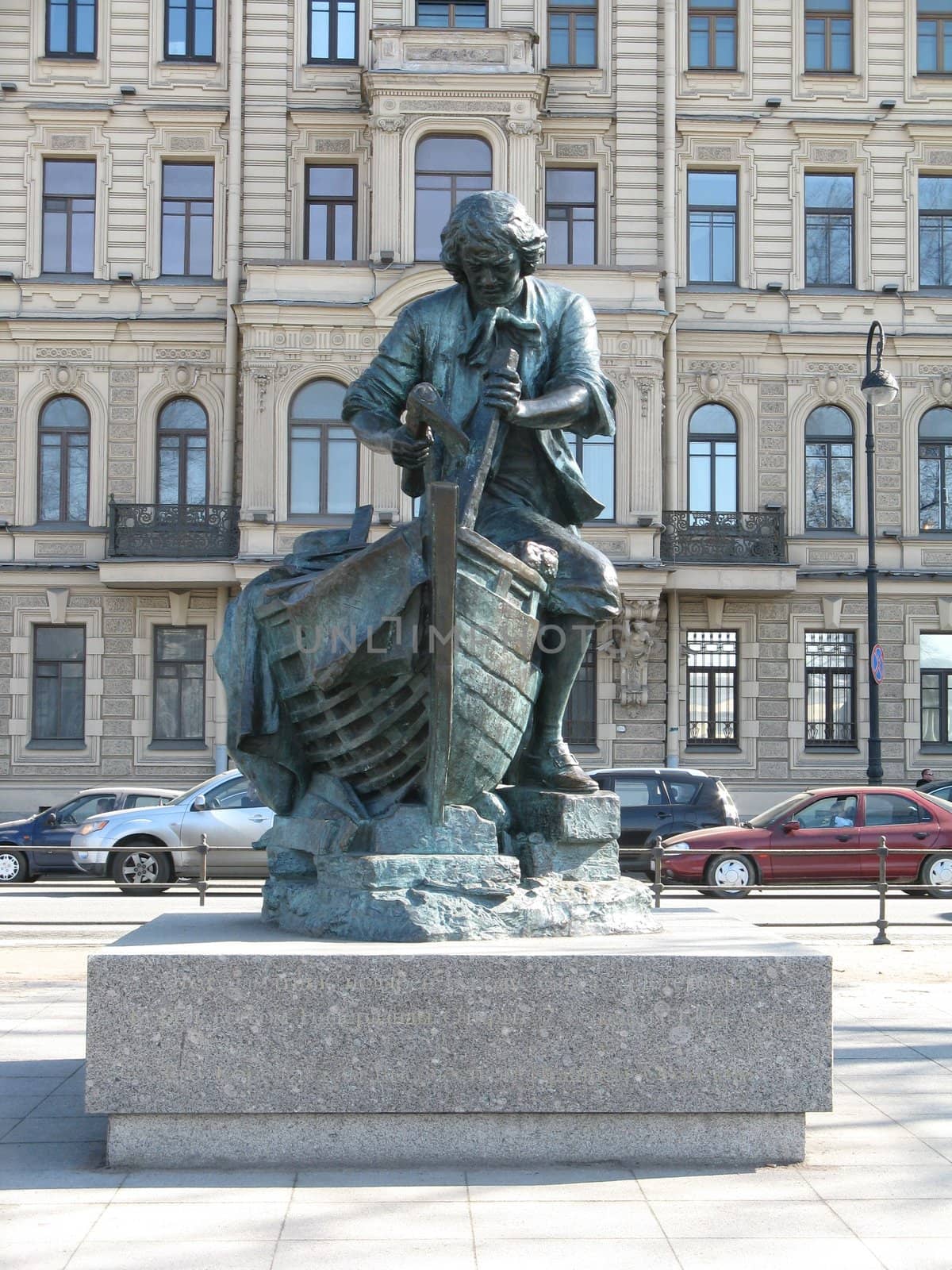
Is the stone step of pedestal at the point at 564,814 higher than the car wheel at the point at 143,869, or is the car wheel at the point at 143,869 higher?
the stone step of pedestal at the point at 564,814

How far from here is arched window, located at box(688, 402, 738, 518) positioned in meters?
32.2

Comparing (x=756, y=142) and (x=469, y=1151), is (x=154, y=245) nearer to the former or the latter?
(x=756, y=142)

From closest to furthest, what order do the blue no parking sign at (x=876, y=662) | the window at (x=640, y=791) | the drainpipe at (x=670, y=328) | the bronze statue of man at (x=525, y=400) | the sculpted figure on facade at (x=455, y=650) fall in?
the sculpted figure on facade at (x=455, y=650) < the bronze statue of man at (x=525, y=400) < the window at (x=640, y=791) < the blue no parking sign at (x=876, y=662) < the drainpipe at (x=670, y=328)

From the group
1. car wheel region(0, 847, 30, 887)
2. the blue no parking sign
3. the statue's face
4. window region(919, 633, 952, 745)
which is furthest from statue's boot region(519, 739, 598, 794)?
window region(919, 633, 952, 745)

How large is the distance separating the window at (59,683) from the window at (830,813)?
16040 mm

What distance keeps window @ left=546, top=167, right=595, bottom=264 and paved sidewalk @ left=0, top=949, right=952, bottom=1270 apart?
91.0 ft

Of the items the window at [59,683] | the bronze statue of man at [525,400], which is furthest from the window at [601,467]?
the bronze statue of man at [525,400]

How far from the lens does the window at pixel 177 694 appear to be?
31250mm

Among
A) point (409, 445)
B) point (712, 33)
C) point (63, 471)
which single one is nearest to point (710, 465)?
point (712, 33)

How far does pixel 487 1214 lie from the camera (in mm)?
4754

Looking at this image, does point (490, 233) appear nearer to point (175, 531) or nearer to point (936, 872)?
point (936, 872)

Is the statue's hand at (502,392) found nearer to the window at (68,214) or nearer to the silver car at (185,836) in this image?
the silver car at (185,836)

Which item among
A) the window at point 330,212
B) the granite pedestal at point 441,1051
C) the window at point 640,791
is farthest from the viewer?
the window at point 330,212

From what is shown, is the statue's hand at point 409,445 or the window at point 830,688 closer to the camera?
the statue's hand at point 409,445
